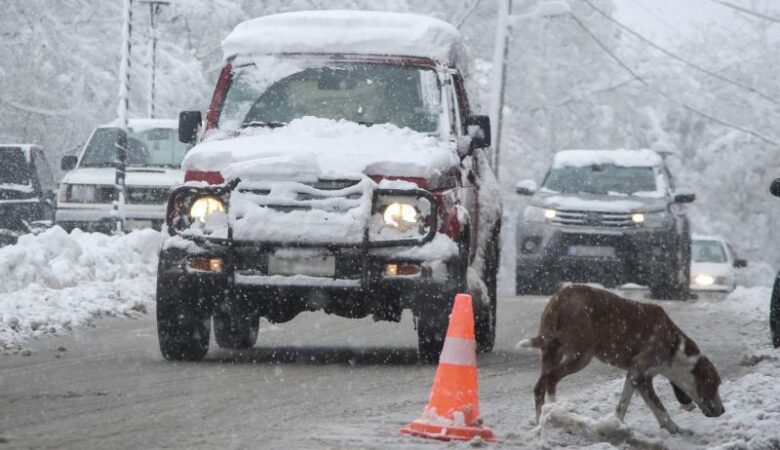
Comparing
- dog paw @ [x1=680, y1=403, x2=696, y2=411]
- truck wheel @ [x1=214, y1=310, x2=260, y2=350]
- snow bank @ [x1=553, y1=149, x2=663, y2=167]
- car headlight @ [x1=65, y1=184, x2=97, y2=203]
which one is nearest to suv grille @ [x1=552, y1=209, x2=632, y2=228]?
snow bank @ [x1=553, y1=149, x2=663, y2=167]

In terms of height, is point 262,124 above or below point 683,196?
above

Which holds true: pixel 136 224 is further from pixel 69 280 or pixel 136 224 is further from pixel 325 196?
pixel 325 196

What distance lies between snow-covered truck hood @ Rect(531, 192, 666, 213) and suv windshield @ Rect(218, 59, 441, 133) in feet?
27.4

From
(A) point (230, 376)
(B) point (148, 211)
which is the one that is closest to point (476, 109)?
(A) point (230, 376)

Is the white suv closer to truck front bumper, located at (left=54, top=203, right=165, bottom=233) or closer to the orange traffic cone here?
truck front bumper, located at (left=54, top=203, right=165, bottom=233)

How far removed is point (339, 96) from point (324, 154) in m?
1.17

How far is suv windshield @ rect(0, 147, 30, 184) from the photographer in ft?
77.5

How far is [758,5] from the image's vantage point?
2537 inches

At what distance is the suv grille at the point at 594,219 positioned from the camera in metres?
19.4

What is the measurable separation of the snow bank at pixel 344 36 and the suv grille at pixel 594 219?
782 cm

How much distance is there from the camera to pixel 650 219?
1944 centimetres

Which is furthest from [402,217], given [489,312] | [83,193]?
[83,193]

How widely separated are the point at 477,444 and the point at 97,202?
17033 mm

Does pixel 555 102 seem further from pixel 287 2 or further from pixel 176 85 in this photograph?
pixel 176 85
